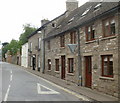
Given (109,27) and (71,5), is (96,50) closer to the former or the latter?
(109,27)

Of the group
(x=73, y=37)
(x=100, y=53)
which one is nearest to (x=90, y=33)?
(x=100, y=53)

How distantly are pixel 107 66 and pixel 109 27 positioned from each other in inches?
90.4

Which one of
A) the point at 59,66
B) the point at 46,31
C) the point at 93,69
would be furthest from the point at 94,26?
the point at 46,31

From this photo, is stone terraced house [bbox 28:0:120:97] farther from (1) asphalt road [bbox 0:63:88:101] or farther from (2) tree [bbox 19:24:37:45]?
(2) tree [bbox 19:24:37:45]

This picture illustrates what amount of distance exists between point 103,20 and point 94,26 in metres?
1.31

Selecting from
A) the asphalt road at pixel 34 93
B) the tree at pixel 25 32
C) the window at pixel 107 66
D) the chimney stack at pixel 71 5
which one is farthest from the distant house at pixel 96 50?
the tree at pixel 25 32

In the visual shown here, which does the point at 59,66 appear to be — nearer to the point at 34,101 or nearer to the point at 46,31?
the point at 46,31

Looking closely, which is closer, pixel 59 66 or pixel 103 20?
pixel 103 20

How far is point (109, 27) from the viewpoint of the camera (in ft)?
45.7

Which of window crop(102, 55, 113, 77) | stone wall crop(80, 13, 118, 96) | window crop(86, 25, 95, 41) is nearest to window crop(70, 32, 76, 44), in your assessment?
stone wall crop(80, 13, 118, 96)

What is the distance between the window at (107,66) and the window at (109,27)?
138 centimetres

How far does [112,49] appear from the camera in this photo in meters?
13.2

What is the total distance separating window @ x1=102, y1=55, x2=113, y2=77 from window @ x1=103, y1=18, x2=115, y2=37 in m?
1.38

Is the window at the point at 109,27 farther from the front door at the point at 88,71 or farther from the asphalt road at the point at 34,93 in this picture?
the asphalt road at the point at 34,93
